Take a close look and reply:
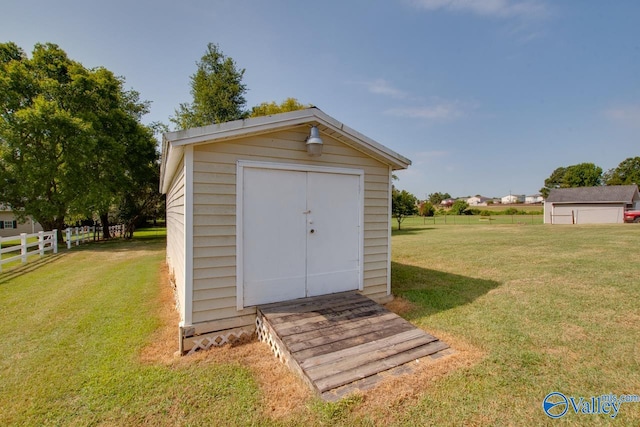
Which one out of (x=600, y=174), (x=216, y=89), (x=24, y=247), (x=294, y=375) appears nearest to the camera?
(x=294, y=375)

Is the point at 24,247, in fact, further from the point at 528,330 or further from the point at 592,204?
the point at 592,204

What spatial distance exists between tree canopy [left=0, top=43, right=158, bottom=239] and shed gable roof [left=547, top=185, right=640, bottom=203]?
125ft

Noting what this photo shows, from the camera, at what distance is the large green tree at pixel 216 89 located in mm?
20781

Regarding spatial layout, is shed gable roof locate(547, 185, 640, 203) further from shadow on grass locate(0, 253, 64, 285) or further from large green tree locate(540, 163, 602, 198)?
shadow on grass locate(0, 253, 64, 285)

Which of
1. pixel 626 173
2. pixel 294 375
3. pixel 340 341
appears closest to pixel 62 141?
pixel 294 375

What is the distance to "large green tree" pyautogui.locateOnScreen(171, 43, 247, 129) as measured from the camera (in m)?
20.8

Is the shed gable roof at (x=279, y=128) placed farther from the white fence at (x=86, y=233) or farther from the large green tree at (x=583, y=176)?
the large green tree at (x=583, y=176)

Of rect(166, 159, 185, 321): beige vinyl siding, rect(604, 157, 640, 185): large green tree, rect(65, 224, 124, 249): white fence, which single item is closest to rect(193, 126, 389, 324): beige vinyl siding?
rect(166, 159, 185, 321): beige vinyl siding

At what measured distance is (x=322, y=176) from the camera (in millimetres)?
4254

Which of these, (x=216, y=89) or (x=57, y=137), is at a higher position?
(x=216, y=89)

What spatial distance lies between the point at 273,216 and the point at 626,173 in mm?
76366

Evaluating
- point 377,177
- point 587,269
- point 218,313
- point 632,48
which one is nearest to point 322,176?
point 377,177

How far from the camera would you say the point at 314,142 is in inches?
153
